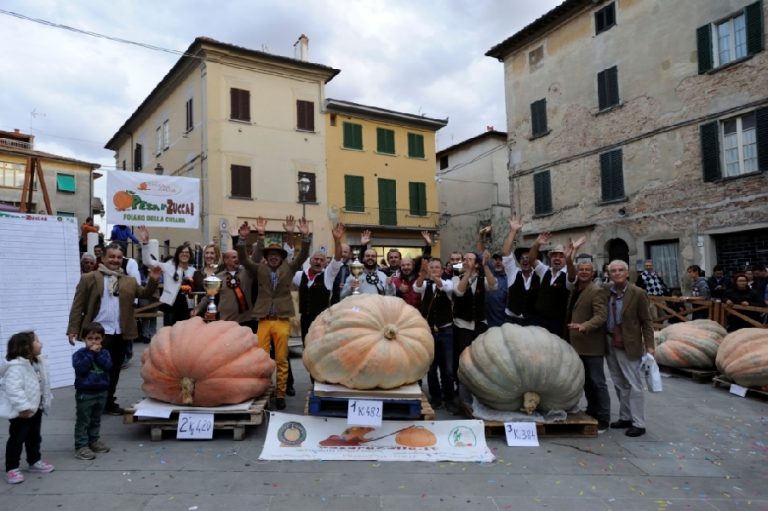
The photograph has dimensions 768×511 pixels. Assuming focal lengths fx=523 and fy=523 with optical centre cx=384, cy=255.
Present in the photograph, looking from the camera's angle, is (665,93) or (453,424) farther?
(665,93)

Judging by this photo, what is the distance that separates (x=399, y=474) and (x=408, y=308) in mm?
1511

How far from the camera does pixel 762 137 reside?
13070 mm

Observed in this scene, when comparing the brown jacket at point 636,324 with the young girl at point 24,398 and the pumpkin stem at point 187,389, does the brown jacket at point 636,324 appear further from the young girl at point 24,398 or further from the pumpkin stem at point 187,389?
the young girl at point 24,398

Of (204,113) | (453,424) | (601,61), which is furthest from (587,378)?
(204,113)

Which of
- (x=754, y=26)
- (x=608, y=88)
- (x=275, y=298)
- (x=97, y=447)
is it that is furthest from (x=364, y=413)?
(x=608, y=88)

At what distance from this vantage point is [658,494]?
142 inches

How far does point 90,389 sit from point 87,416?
23cm

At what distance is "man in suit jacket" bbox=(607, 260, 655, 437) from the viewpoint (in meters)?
4.99

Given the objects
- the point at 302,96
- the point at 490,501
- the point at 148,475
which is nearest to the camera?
the point at 490,501

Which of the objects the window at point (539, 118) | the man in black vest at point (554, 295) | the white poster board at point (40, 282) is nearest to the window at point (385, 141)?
the window at point (539, 118)

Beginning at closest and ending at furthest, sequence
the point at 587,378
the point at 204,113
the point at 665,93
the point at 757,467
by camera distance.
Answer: the point at 757,467 → the point at 587,378 → the point at 665,93 → the point at 204,113

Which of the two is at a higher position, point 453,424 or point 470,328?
point 470,328

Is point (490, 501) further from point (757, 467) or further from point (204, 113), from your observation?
point (204, 113)

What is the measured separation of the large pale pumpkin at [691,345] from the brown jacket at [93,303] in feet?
24.3
